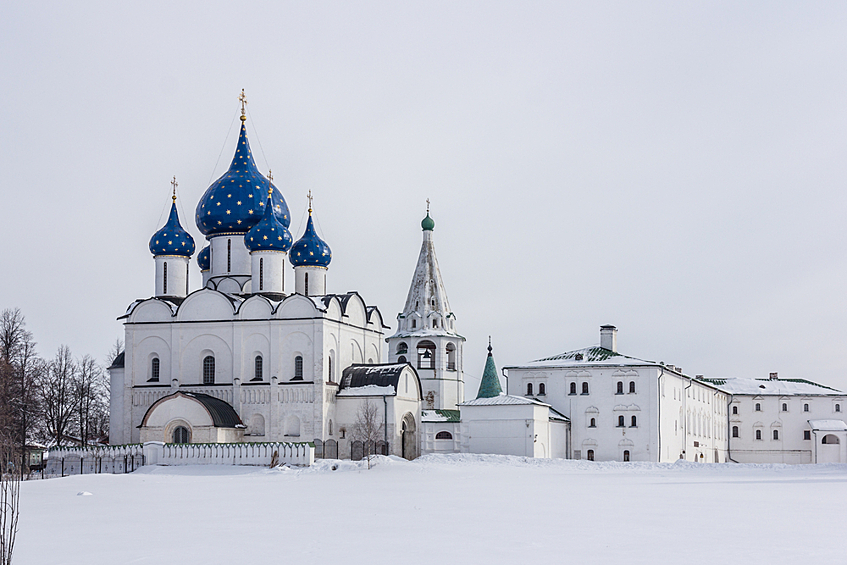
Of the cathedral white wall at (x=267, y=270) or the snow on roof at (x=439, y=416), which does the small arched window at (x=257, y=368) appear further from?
the snow on roof at (x=439, y=416)

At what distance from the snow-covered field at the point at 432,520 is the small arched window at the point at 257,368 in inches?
457

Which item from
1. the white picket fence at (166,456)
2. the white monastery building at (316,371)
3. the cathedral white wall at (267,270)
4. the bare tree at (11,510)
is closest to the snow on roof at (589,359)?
the white monastery building at (316,371)

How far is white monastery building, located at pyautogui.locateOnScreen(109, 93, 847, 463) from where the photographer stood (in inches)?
1478

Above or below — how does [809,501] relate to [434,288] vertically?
below

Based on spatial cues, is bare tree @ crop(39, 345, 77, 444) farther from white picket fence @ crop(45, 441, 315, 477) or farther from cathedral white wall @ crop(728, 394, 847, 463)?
cathedral white wall @ crop(728, 394, 847, 463)

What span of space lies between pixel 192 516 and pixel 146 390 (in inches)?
953

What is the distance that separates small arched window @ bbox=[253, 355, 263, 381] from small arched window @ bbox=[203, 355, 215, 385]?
1.68m

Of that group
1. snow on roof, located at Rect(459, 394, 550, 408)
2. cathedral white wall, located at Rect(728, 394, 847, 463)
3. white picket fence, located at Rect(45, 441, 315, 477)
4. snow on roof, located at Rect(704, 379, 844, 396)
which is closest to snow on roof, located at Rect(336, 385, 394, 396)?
snow on roof, located at Rect(459, 394, 550, 408)

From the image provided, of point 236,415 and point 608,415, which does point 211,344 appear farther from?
point 608,415

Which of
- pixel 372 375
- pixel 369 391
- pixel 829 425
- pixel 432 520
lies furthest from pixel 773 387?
pixel 432 520

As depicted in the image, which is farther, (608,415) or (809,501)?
(608,415)

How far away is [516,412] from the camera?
→ 38.6 meters

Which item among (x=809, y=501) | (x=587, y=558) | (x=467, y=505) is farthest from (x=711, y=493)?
(x=587, y=558)

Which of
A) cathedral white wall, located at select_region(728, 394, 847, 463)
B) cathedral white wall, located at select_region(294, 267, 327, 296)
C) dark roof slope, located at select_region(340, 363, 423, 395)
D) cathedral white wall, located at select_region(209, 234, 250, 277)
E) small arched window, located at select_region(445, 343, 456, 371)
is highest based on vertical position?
cathedral white wall, located at select_region(209, 234, 250, 277)
